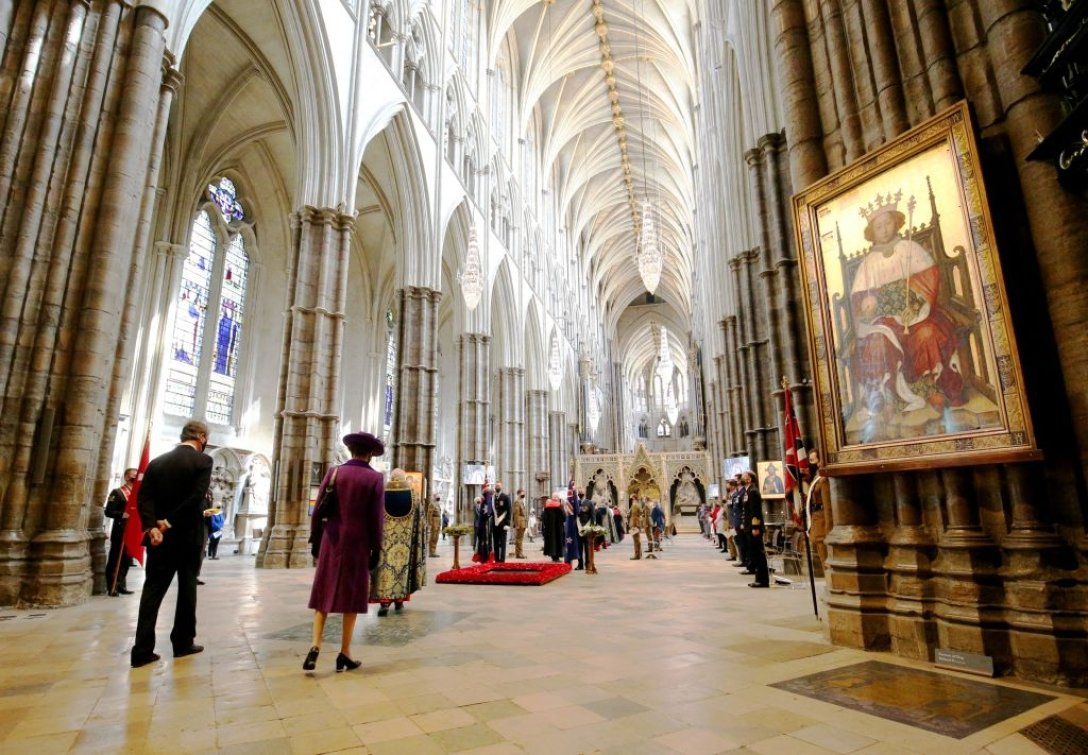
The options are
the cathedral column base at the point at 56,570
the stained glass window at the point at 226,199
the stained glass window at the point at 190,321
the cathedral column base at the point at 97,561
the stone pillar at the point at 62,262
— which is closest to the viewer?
the cathedral column base at the point at 56,570

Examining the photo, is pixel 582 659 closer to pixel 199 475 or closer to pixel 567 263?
pixel 199 475

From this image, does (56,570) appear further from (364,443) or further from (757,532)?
(757,532)

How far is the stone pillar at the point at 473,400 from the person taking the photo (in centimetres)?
1988

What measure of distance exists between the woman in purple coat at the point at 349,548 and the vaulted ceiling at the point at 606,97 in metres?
23.4

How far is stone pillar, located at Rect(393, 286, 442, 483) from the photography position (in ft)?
50.5

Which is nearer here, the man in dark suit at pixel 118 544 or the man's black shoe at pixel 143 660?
the man's black shoe at pixel 143 660

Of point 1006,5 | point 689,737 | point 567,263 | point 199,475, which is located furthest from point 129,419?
point 567,263

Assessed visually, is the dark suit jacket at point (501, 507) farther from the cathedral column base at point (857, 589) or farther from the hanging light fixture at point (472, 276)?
the cathedral column base at point (857, 589)

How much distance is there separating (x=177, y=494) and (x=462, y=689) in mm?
2310

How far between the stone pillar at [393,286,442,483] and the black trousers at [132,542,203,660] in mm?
11274

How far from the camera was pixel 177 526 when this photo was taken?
12.7ft

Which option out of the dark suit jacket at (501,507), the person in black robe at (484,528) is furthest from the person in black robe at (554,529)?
the person in black robe at (484,528)

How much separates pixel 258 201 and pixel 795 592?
1985 cm

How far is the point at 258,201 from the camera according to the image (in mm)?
19797
